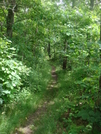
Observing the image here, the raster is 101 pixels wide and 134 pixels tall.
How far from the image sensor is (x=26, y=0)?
736 centimetres

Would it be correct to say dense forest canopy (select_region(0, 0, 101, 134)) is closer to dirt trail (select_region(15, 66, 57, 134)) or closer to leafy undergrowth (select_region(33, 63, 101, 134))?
leafy undergrowth (select_region(33, 63, 101, 134))

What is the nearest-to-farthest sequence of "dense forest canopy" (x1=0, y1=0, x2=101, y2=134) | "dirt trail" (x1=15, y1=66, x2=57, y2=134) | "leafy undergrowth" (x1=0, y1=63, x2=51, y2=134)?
1. "dense forest canopy" (x1=0, y1=0, x2=101, y2=134)
2. "leafy undergrowth" (x1=0, y1=63, x2=51, y2=134)
3. "dirt trail" (x1=15, y1=66, x2=57, y2=134)

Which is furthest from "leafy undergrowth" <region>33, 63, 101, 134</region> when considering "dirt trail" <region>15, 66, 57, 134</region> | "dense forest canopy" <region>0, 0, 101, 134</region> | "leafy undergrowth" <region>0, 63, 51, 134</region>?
"leafy undergrowth" <region>0, 63, 51, 134</region>

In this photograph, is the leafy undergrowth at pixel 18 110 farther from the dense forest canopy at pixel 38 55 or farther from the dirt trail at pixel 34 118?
the dirt trail at pixel 34 118

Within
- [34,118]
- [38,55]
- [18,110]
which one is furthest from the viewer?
[38,55]

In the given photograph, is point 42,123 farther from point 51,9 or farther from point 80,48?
point 51,9

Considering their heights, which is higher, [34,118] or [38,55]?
[38,55]

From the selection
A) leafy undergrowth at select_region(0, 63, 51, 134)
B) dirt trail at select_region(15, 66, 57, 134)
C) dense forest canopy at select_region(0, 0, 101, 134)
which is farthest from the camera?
dirt trail at select_region(15, 66, 57, 134)

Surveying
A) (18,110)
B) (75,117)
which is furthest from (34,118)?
(75,117)

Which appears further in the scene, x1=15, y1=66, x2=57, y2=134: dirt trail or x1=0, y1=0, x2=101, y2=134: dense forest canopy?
x1=15, y1=66, x2=57, y2=134: dirt trail

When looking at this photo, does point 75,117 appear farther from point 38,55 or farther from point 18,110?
point 38,55

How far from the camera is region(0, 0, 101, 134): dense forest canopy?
411 centimetres

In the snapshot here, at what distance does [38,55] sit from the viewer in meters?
9.85

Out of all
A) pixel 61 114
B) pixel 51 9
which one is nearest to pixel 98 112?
pixel 61 114
